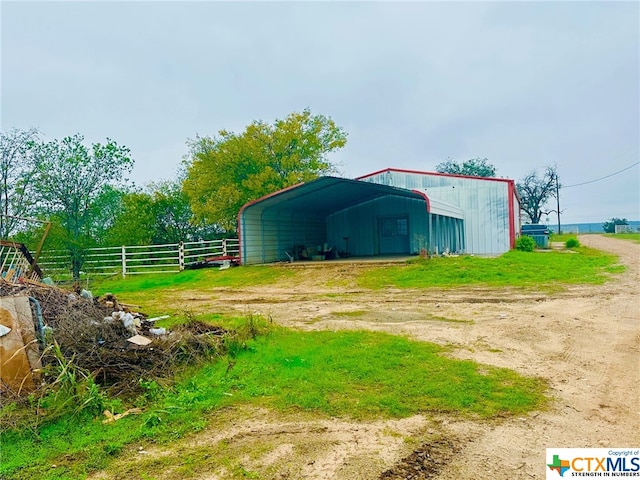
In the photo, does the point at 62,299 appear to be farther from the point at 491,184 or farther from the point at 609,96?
the point at 609,96

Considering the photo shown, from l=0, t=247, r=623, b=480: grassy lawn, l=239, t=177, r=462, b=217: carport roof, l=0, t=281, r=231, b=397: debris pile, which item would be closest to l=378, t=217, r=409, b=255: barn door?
l=239, t=177, r=462, b=217: carport roof

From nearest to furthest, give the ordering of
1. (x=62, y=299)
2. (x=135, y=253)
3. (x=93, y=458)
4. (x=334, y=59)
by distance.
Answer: (x=93, y=458)
(x=62, y=299)
(x=334, y=59)
(x=135, y=253)

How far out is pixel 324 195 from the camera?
1836cm

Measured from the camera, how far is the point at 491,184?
18969mm

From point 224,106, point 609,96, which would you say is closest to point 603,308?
point 609,96

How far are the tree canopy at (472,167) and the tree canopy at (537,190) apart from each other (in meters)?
4.54

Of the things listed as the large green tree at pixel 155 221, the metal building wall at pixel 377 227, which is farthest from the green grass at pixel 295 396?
the large green tree at pixel 155 221

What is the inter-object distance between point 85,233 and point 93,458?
15626 millimetres

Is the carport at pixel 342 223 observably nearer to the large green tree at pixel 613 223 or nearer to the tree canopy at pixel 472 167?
the tree canopy at pixel 472 167

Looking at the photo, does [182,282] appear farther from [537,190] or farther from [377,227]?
[537,190]

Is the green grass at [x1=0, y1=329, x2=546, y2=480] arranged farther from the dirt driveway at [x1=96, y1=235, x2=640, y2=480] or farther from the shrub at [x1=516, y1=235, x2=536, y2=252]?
the shrub at [x1=516, y1=235, x2=536, y2=252]

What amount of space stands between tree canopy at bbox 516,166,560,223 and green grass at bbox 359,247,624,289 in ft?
142

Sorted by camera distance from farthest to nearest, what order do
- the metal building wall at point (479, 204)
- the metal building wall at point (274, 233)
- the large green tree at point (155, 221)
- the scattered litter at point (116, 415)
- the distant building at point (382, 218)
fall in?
the large green tree at point (155, 221) → the metal building wall at point (479, 204) → the metal building wall at point (274, 233) → the distant building at point (382, 218) → the scattered litter at point (116, 415)

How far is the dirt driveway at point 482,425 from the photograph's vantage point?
2.70m
